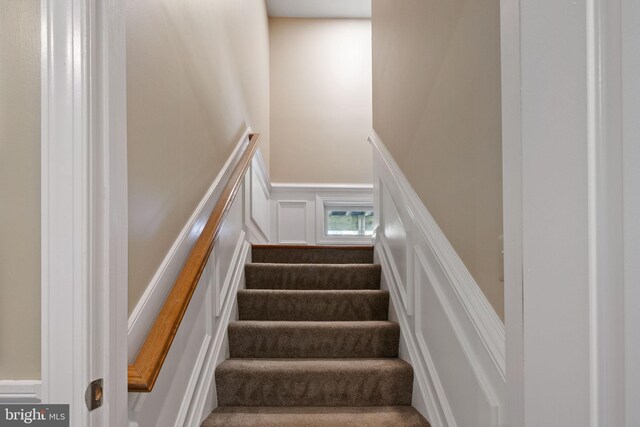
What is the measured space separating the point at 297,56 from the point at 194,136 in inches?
157

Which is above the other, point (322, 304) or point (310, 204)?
point (310, 204)

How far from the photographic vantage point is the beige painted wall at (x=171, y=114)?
1495 millimetres

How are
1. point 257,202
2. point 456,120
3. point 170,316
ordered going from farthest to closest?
1. point 257,202
2. point 456,120
3. point 170,316

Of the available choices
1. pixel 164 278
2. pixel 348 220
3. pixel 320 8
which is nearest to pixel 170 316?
pixel 164 278

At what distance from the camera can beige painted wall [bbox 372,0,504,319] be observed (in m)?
1.51

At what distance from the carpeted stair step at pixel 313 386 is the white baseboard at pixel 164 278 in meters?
0.65

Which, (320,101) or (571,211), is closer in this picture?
(571,211)

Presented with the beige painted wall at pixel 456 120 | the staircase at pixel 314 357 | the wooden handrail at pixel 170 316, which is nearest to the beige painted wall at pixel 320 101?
the staircase at pixel 314 357

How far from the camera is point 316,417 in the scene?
7.06 feet

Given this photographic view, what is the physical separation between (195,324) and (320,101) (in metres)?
4.13

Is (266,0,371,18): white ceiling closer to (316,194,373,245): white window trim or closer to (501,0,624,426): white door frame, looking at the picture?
(316,194,373,245): white window trim

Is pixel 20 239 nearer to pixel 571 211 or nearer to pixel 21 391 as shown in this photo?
pixel 21 391

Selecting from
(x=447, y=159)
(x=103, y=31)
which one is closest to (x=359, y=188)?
(x=447, y=159)

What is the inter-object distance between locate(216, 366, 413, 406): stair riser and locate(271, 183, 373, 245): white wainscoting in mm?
3468
